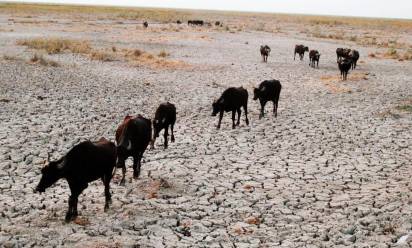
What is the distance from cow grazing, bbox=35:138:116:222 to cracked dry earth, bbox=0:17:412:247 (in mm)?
651

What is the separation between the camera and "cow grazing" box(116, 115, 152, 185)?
8625mm

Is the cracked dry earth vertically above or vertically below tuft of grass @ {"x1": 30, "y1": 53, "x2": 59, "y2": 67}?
below

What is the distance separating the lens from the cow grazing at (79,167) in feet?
23.8

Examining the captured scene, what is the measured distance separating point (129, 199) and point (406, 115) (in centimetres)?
1222

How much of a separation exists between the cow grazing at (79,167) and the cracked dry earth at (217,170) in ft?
2.14

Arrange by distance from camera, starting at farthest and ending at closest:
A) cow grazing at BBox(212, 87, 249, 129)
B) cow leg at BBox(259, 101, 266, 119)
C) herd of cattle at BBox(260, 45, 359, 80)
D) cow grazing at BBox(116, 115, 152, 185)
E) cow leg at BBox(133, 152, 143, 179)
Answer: herd of cattle at BBox(260, 45, 359, 80) < cow leg at BBox(259, 101, 266, 119) < cow grazing at BBox(212, 87, 249, 129) < cow leg at BBox(133, 152, 143, 179) < cow grazing at BBox(116, 115, 152, 185)

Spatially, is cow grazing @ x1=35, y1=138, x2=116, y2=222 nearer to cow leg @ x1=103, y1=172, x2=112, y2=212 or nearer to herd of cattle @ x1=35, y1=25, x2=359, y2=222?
herd of cattle @ x1=35, y1=25, x2=359, y2=222

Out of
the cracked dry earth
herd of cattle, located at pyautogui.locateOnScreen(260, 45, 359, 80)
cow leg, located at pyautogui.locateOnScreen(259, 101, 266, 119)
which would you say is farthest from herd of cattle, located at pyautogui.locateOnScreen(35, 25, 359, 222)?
herd of cattle, located at pyautogui.locateOnScreen(260, 45, 359, 80)

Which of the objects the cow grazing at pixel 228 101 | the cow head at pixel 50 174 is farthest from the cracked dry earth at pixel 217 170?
the cow head at pixel 50 174

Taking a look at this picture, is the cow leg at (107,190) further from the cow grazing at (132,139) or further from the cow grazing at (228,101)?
the cow grazing at (228,101)

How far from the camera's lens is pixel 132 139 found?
908 centimetres

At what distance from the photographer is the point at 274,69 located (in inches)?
1164

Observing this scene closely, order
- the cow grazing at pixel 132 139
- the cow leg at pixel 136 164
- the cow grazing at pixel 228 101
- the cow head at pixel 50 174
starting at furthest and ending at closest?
1. the cow grazing at pixel 228 101
2. the cow leg at pixel 136 164
3. the cow grazing at pixel 132 139
4. the cow head at pixel 50 174

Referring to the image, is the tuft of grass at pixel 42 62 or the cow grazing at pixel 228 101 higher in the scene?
the cow grazing at pixel 228 101
